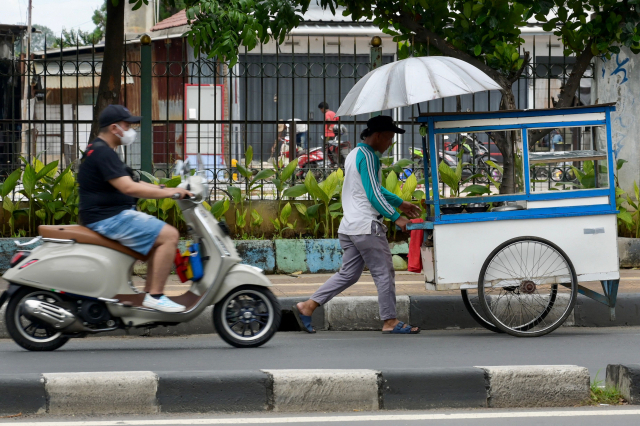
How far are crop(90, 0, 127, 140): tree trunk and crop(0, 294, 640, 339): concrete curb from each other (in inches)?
126

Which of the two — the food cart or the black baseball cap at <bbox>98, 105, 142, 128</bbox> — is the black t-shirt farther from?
the food cart

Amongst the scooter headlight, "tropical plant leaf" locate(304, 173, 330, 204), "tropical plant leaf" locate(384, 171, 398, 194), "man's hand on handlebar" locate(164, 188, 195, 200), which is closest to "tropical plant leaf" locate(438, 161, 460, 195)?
"tropical plant leaf" locate(384, 171, 398, 194)

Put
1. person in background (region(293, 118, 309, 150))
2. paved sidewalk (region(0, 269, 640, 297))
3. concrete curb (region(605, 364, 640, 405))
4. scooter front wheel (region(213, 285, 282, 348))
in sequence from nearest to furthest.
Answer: concrete curb (region(605, 364, 640, 405)) → scooter front wheel (region(213, 285, 282, 348)) → paved sidewalk (region(0, 269, 640, 297)) → person in background (region(293, 118, 309, 150))

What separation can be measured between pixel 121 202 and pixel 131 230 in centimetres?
20

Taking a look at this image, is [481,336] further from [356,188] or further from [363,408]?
[363,408]

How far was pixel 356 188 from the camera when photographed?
584cm

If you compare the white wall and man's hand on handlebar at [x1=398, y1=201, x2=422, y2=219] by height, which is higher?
the white wall

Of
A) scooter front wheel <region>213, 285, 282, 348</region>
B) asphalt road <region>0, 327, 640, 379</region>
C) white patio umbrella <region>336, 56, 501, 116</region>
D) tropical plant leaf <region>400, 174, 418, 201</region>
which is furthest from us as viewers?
tropical plant leaf <region>400, 174, 418, 201</region>

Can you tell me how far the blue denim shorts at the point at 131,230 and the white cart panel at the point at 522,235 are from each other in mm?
1977

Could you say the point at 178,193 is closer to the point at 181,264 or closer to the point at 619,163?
the point at 181,264

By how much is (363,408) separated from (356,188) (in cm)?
205

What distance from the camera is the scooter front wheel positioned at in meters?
5.20

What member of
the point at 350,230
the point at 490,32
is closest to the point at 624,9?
the point at 490,32

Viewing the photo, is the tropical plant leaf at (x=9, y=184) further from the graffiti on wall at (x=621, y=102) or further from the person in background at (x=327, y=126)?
the graffiti on wall at (x=621, y=102)
